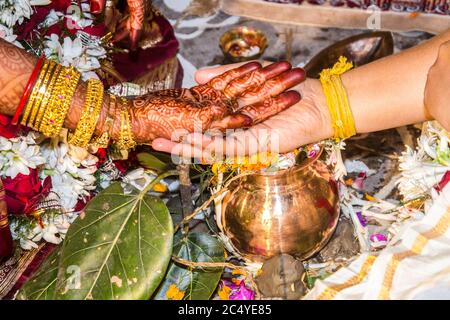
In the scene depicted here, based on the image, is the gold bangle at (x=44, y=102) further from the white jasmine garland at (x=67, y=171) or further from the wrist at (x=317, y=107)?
the wrist at (x=317, y=107)

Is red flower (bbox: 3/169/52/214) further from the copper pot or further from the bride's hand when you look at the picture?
the copper pot

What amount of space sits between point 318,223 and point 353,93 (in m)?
0.36

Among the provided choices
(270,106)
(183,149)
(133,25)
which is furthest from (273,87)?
(133,25)

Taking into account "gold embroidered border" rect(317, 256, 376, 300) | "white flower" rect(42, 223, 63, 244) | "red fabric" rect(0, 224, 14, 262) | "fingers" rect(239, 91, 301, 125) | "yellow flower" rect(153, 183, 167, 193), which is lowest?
"yellow flower" rect(153, 183, 167, 193)

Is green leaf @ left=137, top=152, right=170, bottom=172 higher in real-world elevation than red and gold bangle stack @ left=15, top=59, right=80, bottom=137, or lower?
lower

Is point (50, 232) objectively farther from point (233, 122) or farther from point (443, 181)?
point (443, 181)

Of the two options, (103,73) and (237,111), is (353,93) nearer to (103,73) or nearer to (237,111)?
(237,111)

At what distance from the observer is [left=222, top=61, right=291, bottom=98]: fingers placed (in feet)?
4.70

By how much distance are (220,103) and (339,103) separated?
30 centimetres

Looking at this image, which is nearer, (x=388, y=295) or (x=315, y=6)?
(x=388, y=295)

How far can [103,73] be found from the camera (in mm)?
1617

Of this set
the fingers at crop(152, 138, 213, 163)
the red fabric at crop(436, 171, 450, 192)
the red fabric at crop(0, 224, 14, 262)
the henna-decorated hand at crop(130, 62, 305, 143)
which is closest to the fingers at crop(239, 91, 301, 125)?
the henna-decorated hand at crop(130, 62, 305, 143)

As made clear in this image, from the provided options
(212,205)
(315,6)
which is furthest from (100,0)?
(315,6)

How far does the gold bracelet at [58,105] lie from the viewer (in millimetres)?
1262
